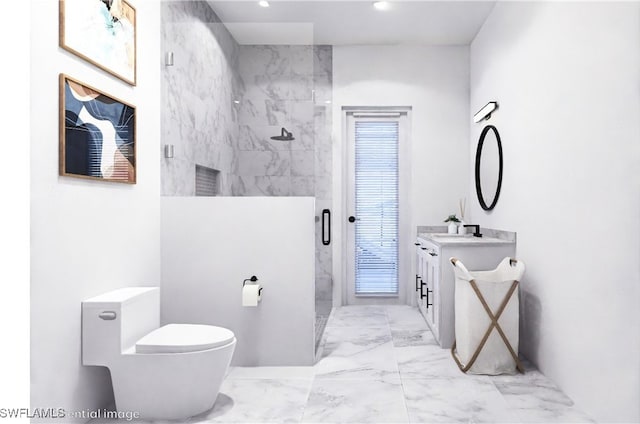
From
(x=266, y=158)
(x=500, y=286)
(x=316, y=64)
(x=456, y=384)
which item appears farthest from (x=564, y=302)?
(x=316, y=64)

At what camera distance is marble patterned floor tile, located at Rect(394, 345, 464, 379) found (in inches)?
110

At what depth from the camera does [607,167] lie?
82.6 inches

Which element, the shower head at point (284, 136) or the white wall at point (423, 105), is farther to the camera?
the white wall at point (423, 105)

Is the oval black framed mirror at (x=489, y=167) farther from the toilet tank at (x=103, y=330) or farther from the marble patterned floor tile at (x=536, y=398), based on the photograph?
the toilet tank at (x=103, y=330)

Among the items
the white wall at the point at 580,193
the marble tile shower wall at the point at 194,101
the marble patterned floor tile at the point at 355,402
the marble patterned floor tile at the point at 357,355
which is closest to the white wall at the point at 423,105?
the marble patterned floor tile at the point at 357,355

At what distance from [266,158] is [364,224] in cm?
208

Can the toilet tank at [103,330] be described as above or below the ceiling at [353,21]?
below

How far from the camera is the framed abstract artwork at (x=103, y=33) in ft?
6.61

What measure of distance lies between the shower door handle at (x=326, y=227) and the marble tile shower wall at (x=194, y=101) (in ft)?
5.06

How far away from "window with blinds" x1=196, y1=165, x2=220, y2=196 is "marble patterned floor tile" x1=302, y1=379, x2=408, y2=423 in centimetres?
143

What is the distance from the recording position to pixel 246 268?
297cm

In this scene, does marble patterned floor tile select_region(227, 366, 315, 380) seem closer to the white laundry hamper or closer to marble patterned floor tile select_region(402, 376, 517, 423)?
marble patterned floor tile select_region(402, 376, 517, 423)

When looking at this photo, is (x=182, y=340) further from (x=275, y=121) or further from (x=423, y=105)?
(x=423, y=105)

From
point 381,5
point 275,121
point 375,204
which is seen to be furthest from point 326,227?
point 381,5
